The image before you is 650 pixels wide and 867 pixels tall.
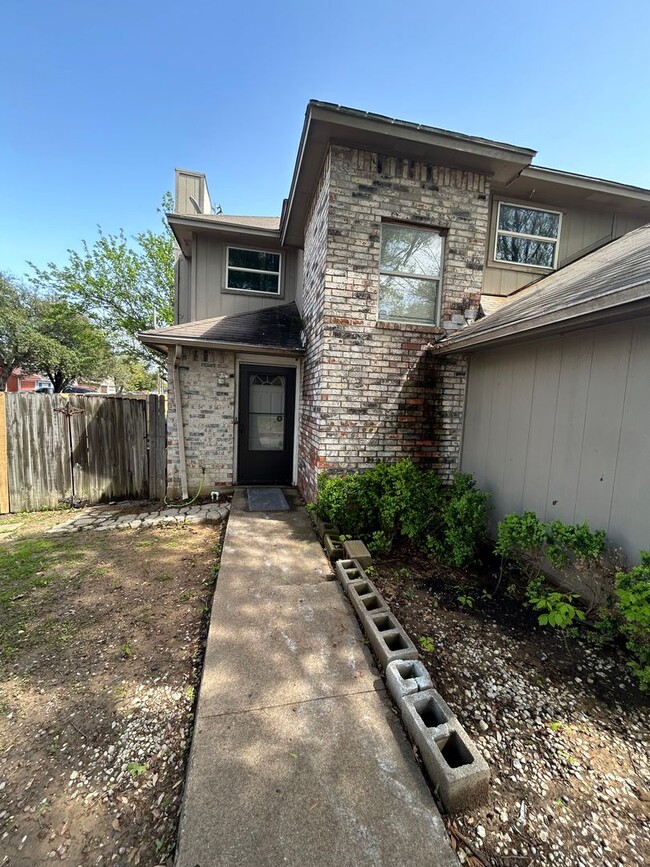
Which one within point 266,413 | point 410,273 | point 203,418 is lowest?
point 203,418

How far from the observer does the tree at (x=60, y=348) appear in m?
19.4

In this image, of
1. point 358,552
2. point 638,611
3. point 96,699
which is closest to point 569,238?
point 638,611

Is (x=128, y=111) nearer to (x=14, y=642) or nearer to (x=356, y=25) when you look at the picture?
(x=356, y=25)

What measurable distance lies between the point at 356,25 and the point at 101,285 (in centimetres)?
1490

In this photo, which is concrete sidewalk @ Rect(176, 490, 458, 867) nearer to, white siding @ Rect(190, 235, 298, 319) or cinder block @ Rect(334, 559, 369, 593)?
cinder block @ Rect(334, 559, 369, 593)

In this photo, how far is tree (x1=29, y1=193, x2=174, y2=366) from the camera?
15492 mm

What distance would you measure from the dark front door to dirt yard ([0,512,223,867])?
269 centimetres

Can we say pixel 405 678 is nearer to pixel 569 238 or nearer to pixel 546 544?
pixel 546 544

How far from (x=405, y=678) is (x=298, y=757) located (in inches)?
30.8

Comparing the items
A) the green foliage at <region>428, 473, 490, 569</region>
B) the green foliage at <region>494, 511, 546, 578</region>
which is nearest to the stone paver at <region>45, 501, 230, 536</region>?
the green foliage at <region>428, 473, 490, 569</region>

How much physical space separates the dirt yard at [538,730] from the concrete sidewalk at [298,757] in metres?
0.30

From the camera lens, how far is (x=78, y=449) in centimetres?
597

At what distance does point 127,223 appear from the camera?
15.8 m

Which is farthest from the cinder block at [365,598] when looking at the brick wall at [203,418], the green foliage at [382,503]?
the brick wall at [203,418]
